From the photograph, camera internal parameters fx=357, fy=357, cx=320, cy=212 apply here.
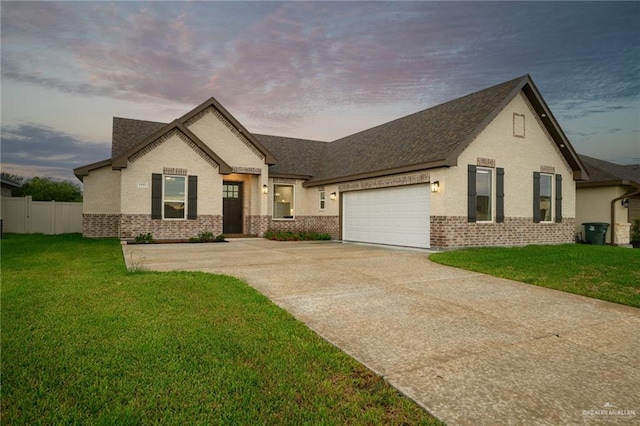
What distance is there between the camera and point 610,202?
16781 millimetres

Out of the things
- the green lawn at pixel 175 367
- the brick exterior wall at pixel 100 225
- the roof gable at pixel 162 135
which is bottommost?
the green lawn at pixel 175 367

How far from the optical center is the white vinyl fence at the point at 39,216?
730 inches

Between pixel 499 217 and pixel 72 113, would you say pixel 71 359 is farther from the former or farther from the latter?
pixel 72 113

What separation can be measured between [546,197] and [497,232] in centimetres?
346

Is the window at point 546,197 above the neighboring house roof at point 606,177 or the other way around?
the other way around

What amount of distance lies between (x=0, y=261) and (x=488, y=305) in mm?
10670

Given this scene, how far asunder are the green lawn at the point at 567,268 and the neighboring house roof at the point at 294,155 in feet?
36.0

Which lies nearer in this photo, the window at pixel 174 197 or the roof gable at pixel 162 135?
the roof gable at pixel 162 135

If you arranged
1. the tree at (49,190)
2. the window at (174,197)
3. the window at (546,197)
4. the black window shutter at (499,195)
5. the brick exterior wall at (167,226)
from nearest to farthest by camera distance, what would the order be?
the black window shutter at (499,195)
the window at (546,197)
the brick exterior wall at (167,226)
the window at (174,197)
the tree at (49,190)

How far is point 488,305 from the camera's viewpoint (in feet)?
17.5

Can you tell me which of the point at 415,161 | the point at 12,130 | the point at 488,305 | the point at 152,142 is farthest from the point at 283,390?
the point at 12,130

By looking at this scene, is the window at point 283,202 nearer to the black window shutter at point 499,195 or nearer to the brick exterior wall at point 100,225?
the brick exterior wall at point 100,225

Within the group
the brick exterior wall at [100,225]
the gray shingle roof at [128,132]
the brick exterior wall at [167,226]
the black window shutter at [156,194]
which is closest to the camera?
the brick exterior wall at [167,226]

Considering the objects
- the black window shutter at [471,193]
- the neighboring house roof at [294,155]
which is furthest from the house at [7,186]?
the black window shutter at [471,193]
